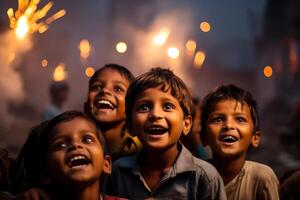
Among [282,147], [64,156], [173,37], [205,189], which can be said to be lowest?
[282,147]

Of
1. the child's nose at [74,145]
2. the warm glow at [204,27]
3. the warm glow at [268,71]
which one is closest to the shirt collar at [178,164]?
the child's nose at [74,145]

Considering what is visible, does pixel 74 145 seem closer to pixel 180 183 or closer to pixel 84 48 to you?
pixel 180 183

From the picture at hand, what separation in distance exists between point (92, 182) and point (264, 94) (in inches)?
932

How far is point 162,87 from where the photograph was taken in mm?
2859

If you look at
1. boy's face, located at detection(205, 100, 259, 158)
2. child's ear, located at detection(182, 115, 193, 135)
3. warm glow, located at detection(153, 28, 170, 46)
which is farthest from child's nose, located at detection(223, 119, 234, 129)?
warm glow, located at detection(153, 28, 170, 46)

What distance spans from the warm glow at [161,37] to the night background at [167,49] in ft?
0.30

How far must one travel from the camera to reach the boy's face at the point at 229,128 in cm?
324

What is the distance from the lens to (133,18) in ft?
86.2

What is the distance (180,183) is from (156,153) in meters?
0.24

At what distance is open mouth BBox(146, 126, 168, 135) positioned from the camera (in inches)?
109

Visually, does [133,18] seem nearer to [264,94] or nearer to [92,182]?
[264,94]

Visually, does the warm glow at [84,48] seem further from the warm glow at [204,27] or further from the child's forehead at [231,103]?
the child's forehead at [231,103]

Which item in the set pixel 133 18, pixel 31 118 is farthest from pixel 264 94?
pixel 31 118

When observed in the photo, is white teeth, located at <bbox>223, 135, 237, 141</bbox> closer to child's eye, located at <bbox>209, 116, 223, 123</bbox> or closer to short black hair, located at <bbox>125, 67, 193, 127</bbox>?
child's eye, located at <bbox>209, 116, 223, 123</bbox>
